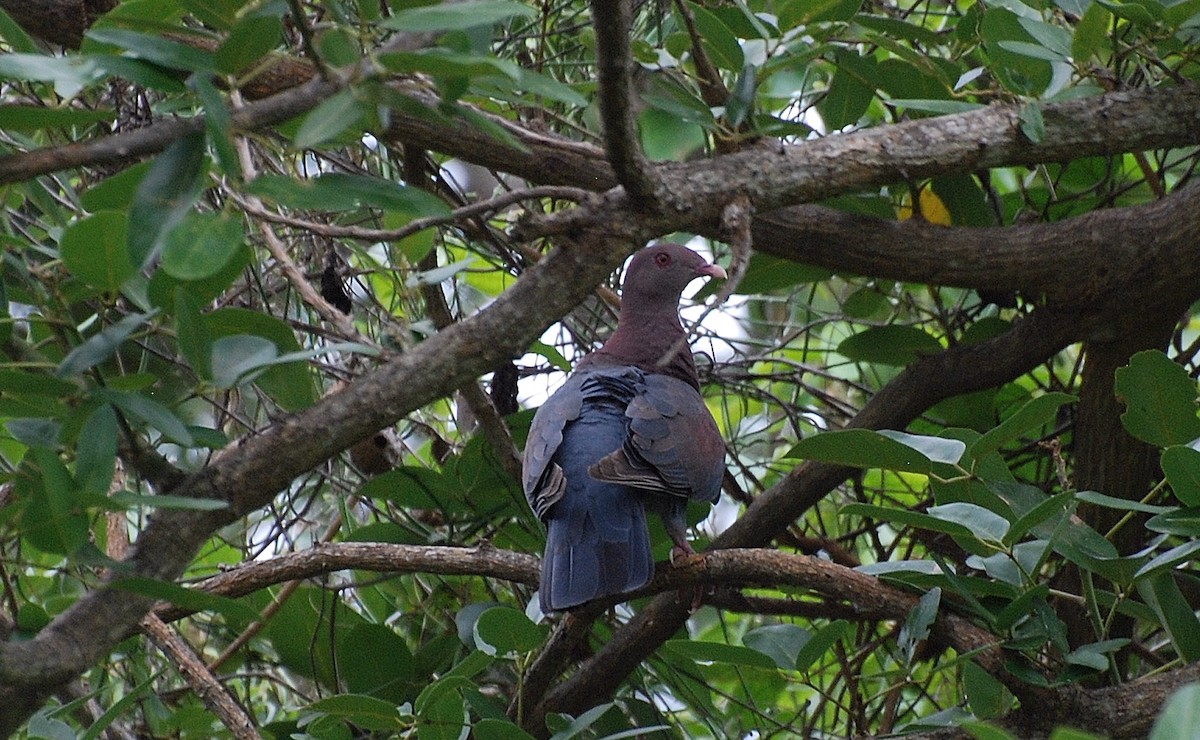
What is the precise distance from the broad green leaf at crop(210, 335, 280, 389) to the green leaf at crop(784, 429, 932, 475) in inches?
38.7

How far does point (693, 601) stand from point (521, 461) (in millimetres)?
568

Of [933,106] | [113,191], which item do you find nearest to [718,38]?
[933,106]

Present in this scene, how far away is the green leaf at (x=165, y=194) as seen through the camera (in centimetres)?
144

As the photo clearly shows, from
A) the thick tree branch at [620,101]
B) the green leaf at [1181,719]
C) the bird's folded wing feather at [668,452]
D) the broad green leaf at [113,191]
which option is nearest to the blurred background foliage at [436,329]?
the broad green leaf at [113,191]

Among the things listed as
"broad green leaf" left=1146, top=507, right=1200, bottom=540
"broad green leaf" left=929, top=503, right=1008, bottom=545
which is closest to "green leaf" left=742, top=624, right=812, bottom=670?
"broad green leaf" left=929, top=503, right=1008, bottom=545

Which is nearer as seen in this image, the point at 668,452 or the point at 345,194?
the point at 345,194

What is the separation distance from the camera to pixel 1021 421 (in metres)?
2.20

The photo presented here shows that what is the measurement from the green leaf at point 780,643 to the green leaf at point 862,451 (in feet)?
1.46

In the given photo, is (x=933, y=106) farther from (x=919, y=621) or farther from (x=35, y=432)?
(x=35, y=432)

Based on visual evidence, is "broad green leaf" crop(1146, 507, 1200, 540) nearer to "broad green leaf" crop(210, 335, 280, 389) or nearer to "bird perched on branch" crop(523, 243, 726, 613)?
"bird perched on branch" crop(523, 243, 726, 613)

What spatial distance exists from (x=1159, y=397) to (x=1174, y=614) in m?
0.41

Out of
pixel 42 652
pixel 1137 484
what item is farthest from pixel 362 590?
pixel 1137 484

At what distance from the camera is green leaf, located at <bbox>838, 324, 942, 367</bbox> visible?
3301 millimetres

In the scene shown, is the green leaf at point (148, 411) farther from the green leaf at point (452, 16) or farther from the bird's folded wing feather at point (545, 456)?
the bird's folded wing feather at point (545, 456)
